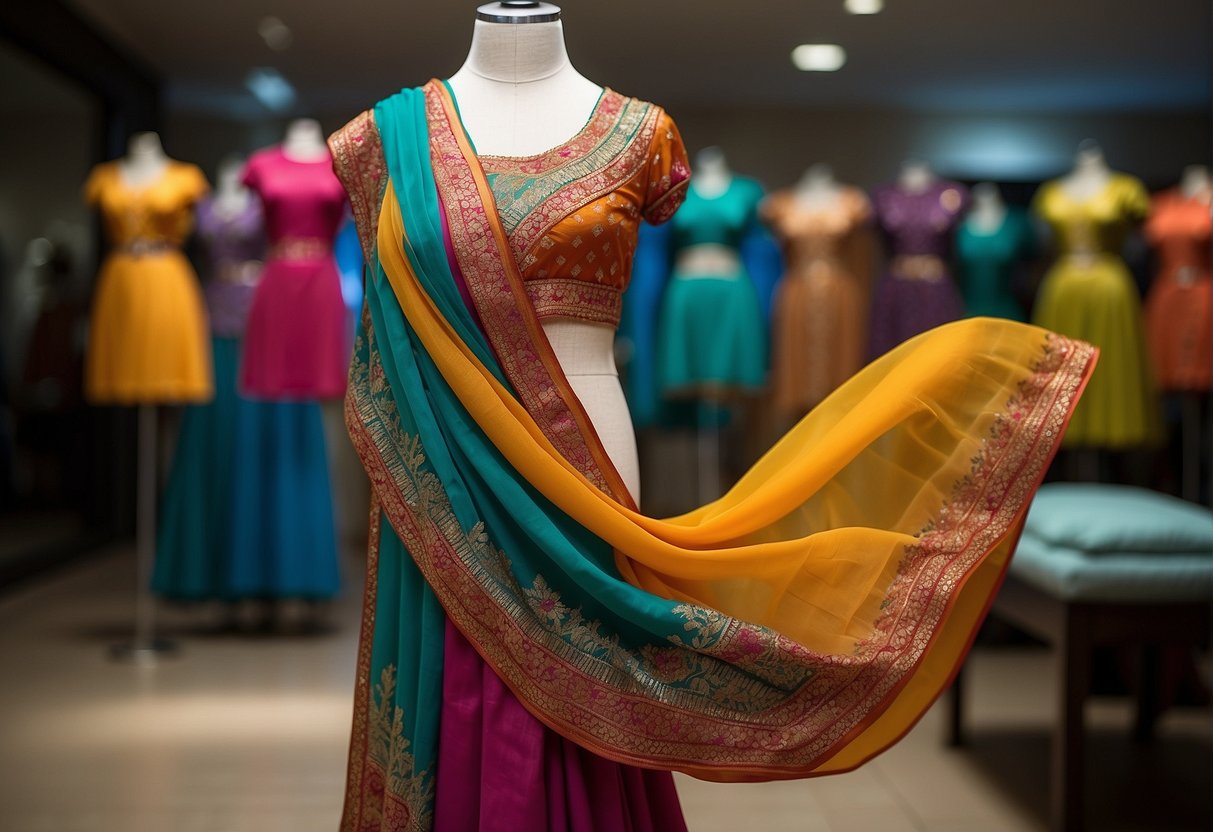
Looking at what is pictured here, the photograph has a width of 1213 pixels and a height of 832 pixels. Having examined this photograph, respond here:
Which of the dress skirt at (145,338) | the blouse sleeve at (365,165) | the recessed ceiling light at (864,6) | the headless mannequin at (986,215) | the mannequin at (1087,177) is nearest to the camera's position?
the blouse sleeve at (365,165)

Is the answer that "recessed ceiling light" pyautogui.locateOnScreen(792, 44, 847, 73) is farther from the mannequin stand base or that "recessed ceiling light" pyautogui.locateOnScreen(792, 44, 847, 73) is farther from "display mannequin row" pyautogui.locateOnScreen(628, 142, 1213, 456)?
the mannequin stand base

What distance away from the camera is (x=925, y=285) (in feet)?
14.0

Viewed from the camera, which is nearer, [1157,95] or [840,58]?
[840,58]

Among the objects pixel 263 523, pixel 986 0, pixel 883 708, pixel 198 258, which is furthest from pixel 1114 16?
pixel 198 258

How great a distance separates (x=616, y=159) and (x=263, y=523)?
9.71ft

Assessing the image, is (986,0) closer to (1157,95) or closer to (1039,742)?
(1039,742)

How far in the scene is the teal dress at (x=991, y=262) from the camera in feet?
14.4

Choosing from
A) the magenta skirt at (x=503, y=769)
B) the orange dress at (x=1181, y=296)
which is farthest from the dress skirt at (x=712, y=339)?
the magenta skirt at (x=503, y=769)

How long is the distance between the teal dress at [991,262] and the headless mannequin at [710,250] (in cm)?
78

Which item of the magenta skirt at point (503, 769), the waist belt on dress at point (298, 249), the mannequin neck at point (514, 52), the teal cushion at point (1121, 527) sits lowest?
the magenta skirt at point (503, 769)

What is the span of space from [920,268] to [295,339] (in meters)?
2.06

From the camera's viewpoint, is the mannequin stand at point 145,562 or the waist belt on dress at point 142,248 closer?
the mannequin stand at point 145,562

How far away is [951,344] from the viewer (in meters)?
1.63

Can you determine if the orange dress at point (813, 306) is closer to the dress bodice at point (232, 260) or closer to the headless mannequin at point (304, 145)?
the headless mannequin at point (304, 145)
